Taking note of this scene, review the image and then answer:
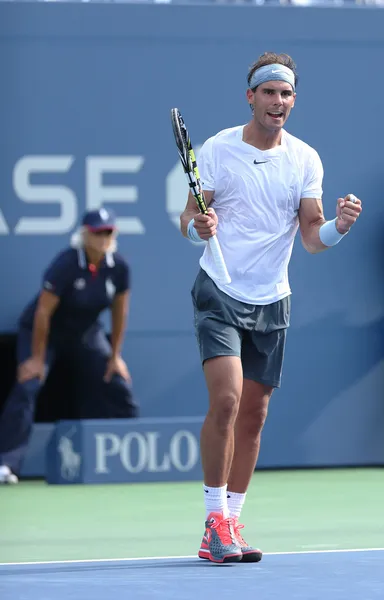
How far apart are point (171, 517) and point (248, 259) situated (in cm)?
214

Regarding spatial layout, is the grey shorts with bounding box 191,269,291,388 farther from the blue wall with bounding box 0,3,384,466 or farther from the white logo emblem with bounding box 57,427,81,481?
the blue wall with bounding box 0,3,384,466

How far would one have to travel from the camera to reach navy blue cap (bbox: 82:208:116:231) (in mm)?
8844

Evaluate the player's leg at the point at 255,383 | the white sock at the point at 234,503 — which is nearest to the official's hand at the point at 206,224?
the player's leg at the point at 255,383

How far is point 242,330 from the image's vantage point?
17.5 ft

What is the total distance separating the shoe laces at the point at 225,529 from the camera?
16.6 feet

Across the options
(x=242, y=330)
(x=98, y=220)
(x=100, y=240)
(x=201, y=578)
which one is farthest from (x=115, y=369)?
(x=201, y=578)

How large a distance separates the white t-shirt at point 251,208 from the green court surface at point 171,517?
1.11 metres

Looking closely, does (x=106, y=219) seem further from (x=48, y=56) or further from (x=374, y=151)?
(x=374, y=151)

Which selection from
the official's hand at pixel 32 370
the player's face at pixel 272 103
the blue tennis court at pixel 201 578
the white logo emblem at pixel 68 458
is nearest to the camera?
the blue tennis court at pixel 201 578

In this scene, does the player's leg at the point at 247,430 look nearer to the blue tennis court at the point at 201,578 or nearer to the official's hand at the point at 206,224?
the blue tennis court at the point at 201,578

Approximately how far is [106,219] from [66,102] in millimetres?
988

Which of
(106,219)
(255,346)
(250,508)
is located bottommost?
(250,508)

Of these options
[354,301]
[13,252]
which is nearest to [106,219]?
[13,252]

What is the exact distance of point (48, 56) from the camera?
30.4 ft
